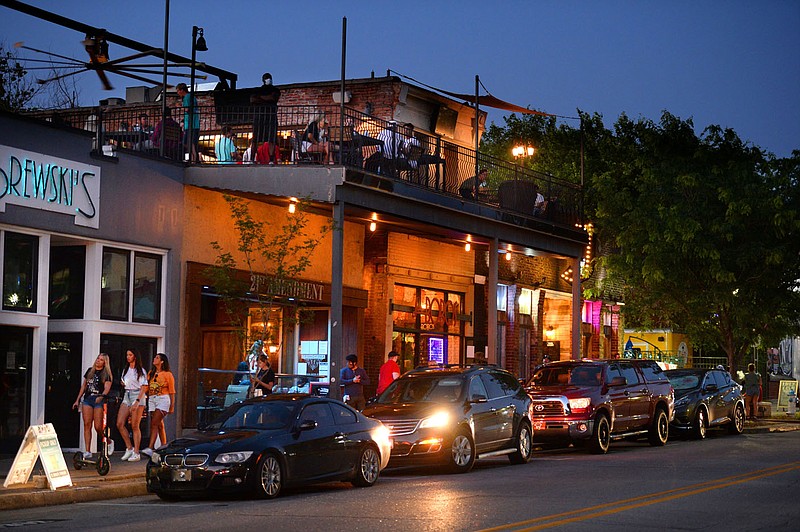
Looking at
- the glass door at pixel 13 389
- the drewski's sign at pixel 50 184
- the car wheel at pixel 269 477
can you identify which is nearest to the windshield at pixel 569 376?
the drewski's sign at pixel 50 184

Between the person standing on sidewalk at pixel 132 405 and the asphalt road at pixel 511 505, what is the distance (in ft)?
11.0

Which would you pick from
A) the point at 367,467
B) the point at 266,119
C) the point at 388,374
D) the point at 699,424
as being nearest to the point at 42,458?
the point at 367,467

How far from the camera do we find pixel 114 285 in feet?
74.4

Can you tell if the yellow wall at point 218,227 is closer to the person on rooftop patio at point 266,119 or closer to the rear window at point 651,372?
the person on rooftop patio at point 266,119

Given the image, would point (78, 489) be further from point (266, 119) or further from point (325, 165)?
point (266, 119)

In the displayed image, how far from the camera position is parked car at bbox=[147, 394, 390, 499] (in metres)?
15.8

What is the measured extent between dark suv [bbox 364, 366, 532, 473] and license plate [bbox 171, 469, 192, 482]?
473 centimetres

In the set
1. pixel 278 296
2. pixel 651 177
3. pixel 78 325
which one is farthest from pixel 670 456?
pixel 651 177

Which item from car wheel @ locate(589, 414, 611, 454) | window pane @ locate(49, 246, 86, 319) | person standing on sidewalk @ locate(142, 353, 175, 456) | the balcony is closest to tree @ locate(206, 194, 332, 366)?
the balcony

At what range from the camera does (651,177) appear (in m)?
35.1

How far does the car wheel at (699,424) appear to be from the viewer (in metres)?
28.9

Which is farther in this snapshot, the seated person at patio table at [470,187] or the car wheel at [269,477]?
the seated person at patio table at [470,187]

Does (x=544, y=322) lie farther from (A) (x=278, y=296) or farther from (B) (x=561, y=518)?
(B) (x=561, y=518)

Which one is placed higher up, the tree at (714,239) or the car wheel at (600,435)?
the tree at (714,239)
